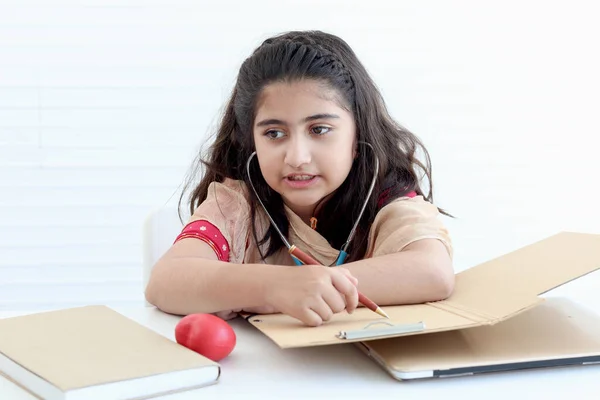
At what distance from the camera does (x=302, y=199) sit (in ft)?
4.38

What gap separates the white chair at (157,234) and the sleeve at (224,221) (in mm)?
105

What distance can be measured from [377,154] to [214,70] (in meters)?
1.33

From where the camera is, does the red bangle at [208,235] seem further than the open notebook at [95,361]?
Yes

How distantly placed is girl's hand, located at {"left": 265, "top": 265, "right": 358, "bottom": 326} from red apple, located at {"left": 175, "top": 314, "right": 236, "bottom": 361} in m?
0.09

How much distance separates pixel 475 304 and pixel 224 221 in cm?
53

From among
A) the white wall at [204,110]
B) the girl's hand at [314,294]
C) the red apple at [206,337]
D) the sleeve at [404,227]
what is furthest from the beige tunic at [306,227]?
the white wall at [204,110]

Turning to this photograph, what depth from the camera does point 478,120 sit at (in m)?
2.76

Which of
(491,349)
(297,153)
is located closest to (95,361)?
(491,349)

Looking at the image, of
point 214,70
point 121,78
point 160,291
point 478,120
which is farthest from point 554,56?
point 160,291

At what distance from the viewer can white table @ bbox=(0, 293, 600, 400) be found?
805 mm

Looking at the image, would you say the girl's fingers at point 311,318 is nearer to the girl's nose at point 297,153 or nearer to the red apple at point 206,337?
the red apple at point 206,337

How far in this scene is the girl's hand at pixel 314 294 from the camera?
940 mm

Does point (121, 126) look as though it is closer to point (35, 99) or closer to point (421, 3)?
point (35, 99)

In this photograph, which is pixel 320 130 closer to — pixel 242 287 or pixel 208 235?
pixel 208 235
